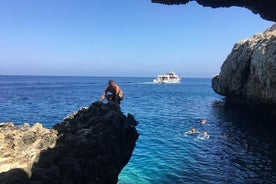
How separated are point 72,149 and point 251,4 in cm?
1046

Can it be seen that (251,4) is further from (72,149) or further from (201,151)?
(201,151)

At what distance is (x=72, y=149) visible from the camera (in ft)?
35.4

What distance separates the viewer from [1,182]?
26.0ft

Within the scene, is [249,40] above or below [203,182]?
above

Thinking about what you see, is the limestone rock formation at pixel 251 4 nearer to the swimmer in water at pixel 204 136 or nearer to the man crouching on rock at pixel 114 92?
the man crouching on rock at pixel 114 92

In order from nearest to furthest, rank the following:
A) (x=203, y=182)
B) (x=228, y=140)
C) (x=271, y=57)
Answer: (x=203, y=182) < (x=228, y=140) < (x=271, y=57)

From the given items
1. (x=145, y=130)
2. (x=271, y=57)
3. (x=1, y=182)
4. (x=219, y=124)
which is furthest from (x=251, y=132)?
(x=1, y=182)

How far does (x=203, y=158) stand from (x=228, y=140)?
7977 mm

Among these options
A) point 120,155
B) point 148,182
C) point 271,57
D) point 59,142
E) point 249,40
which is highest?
point 249,40

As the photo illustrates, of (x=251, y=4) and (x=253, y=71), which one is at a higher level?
(x=251, y=4)

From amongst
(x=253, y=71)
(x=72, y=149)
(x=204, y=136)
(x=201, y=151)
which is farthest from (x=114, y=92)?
(x=253, y=71)

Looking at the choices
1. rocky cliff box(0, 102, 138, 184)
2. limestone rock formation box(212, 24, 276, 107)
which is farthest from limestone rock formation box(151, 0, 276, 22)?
limestone rock formation box(212, 24, 276, 107)

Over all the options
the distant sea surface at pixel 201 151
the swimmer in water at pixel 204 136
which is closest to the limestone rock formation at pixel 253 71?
the distant sea surface at pixel 201 151

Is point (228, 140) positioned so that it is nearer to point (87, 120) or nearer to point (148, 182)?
point (148, 182)
